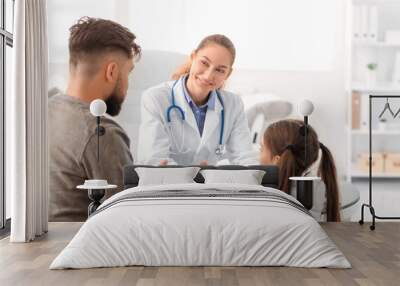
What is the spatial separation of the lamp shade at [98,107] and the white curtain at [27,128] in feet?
2.52

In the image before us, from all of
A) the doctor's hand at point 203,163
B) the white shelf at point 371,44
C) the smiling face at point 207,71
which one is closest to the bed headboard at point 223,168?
the doctor's hand at point 203,163

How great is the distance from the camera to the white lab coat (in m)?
6.55

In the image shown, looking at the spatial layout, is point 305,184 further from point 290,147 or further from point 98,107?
point 98,107

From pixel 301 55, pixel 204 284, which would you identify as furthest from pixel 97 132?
pixel 204 284

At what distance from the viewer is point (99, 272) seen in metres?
3.97

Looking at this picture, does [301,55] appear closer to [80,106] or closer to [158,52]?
[158,52]

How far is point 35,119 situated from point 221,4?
2303 millimetres

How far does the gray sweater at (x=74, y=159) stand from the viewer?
21.3ft

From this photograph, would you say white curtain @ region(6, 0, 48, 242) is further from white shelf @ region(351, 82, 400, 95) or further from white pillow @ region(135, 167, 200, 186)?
white shelf @ region(351, 82, 400, 95)

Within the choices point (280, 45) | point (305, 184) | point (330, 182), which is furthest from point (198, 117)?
point (330, 182)

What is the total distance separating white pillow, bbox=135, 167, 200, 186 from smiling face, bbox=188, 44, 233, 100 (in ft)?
2.89

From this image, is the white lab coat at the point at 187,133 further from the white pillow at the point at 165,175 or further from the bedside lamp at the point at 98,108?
the bedside lamp at the point at 98,108

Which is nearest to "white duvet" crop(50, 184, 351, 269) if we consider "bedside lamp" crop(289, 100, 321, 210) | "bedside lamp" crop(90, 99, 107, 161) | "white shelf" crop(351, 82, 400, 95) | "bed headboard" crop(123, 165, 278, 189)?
"bedside lamp" crop(289, 100, 321, 210)

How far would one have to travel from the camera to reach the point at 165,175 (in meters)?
6.17
